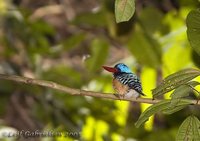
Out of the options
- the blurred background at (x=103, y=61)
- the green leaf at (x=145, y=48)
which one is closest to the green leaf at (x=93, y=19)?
the blurred background at (x=103, y=61)

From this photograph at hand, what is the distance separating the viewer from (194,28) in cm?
106

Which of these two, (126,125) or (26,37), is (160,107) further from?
(26,37)

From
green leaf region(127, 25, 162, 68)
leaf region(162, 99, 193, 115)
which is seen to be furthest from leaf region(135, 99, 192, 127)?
green leaf region(127, 25, 162, 68)

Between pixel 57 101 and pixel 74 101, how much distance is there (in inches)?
6.6

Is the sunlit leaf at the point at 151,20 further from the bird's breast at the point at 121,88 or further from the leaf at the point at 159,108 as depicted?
the leaf at the point at 159,108

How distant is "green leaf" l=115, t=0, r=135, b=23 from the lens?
1.02m

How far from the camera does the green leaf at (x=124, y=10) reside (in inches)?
40.2

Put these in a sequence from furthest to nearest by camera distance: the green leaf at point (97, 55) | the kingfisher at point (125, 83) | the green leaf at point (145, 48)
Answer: the green leaf at point (97, 55) < the green leaf at point (145, 48) < the kingfisher at point (125, 83)

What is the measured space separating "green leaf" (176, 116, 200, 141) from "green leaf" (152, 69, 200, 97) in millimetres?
81

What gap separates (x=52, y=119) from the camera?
8.05 ft

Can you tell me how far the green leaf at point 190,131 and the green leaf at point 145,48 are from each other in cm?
92

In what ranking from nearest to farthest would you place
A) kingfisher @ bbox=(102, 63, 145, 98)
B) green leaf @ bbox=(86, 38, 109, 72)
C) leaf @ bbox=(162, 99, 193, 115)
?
leaf @ bbox=(162, 99, 193, 115) < kingfisher @ bbox=(102, 63, 145, 98) < green leaf @ bbox=(86, 38, 109, 72)

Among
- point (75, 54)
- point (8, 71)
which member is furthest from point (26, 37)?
point (75, 54)

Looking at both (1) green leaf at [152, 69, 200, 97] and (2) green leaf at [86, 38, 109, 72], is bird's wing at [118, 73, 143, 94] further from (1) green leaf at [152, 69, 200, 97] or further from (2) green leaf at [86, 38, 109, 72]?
(2) green leaf at [86, 38, 109, 72]
